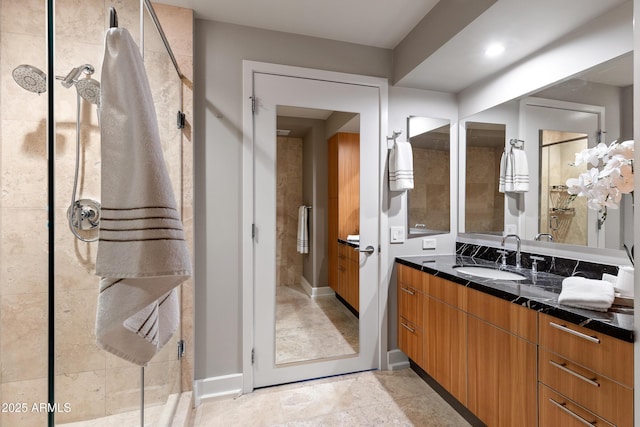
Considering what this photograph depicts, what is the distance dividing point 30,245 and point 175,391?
1283 mm

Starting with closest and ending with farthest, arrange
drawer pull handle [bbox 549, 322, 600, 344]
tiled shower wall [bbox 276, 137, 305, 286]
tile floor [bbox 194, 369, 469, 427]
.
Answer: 1. drawer pull handle [bbox 549, 322, 600, 344]
2. tile floor [bbox 194, 369, 469, 427]
3. tiled shower wall [bbox 276, 137, 305, 286]

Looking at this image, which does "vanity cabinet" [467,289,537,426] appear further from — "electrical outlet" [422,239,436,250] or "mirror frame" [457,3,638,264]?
"electrical outlet" [422,239,436,250]

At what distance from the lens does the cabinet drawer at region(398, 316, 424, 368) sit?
6.47 feet

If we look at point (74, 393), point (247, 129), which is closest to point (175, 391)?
point (74, 393)

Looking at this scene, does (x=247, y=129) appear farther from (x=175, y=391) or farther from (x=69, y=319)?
(x=175, y=391)

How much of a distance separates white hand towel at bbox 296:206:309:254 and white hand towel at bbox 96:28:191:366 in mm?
1257

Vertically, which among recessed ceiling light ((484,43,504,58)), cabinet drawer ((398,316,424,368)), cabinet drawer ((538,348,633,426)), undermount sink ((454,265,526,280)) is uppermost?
recessed ceiling light ((484,43,504,58))

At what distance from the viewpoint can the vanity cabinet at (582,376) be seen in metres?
0.91

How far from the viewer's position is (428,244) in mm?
2350

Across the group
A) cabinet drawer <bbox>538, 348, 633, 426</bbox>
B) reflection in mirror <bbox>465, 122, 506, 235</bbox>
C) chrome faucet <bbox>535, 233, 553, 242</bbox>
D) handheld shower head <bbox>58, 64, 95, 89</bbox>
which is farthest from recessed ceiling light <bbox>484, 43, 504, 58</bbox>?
handheld shower head <bbox>58, 64, 95, 89</bbox>

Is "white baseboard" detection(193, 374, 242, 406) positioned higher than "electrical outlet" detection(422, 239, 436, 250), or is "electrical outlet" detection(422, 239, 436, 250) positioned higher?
"electrical outlet" detection(422, 239, 436, 250)

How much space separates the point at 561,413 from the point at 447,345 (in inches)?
25.3

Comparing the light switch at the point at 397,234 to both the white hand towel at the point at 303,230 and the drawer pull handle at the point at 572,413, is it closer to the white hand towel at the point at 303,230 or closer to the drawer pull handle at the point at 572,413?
the white hand towel at the point at 303,230

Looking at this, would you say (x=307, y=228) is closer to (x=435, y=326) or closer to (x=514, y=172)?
(x=435, y=326)
